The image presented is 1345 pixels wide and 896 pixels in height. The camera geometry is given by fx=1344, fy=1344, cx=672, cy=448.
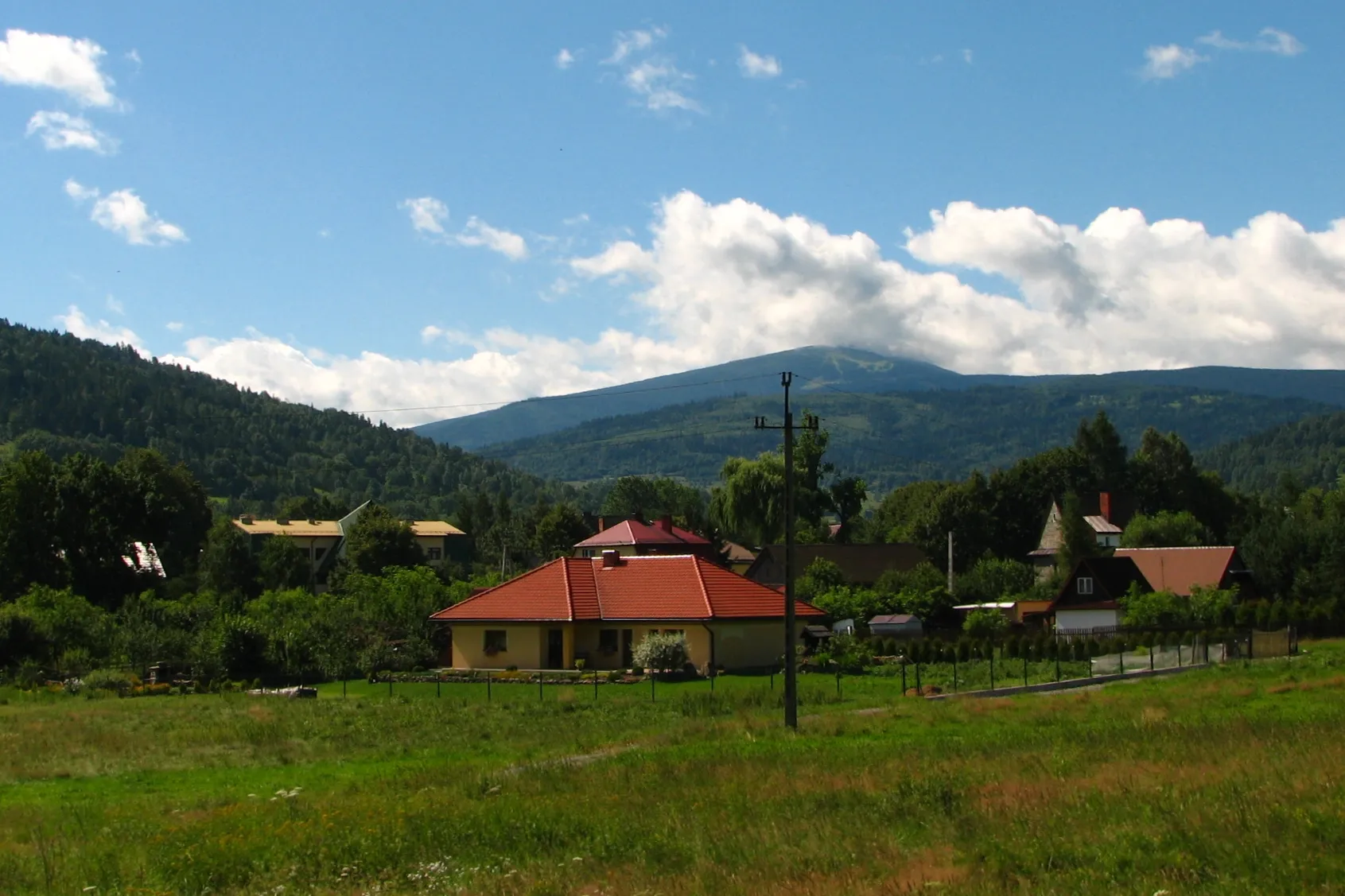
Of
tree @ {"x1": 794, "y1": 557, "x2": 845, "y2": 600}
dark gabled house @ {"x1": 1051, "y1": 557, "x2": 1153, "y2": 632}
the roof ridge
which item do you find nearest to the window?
the roof ridge

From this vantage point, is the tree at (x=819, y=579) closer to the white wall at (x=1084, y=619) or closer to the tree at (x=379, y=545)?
the white wall at (x=1084, y=619)

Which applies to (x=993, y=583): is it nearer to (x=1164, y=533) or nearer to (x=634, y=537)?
(x=1164, y=533)

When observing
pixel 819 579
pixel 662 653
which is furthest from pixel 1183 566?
pixel 662 653

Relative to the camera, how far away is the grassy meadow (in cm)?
1212

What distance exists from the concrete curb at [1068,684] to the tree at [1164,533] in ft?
161

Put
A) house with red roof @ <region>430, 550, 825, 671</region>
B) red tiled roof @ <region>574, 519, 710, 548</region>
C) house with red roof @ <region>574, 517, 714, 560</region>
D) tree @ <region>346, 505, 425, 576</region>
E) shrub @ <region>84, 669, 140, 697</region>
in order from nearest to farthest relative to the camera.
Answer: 1. shrub @ <region>84, 669, 140, 697</region>
2. house with red roof @ <region>430, 550, 825, 671</region>
3. house with red roof @ <region>574, 517, 714, 560</region>
4. red tiled roof @ <region>574, 519, 710, 548</region>
5. tree @ <region>346, 505, 425, 576</region>

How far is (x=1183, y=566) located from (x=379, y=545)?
60.7 meters

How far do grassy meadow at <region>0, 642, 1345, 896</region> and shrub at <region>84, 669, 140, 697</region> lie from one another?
54.5 ft

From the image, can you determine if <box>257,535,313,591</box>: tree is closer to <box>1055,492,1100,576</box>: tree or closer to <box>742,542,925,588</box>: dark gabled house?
<box>742,542,925,588</box>: dark gabled house

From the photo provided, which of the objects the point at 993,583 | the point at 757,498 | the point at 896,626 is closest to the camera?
the point at 896,626

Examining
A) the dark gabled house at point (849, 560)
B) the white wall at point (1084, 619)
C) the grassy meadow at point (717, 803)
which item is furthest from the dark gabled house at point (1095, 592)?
the grassy meadow at point (717, 803)

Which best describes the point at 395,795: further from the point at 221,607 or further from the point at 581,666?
the point at 221,607

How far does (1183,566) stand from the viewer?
69.9 metres

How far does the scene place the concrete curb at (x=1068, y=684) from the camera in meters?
35.4
